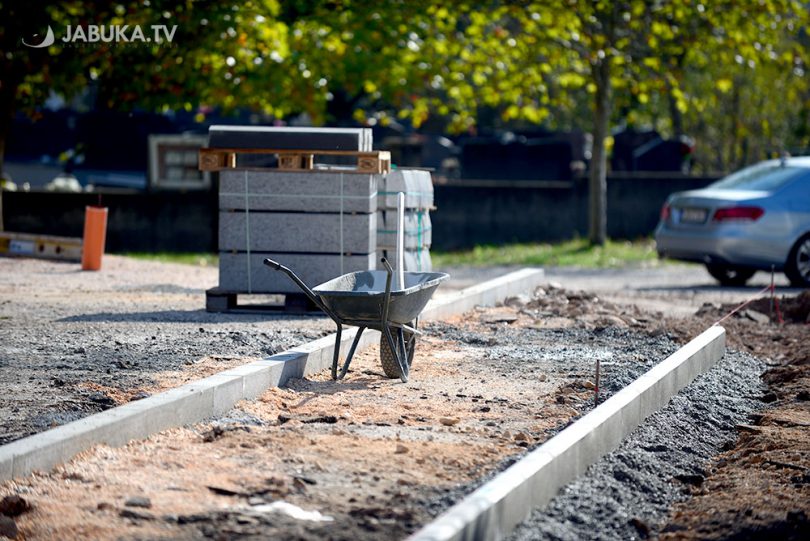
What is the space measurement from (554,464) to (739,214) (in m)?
12.4

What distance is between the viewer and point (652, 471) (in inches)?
284

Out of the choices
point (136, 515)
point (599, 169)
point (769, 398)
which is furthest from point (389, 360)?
point (599, 169)

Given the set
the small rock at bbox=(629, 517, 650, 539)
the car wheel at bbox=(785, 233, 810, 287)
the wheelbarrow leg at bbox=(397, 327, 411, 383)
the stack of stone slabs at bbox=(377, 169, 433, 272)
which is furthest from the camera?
the car wheel at bbox=(785, 233, 810, 287)

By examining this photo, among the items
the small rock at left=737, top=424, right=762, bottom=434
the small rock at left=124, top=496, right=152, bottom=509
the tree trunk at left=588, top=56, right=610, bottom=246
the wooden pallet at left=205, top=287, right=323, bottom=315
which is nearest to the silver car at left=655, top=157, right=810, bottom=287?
the tree trunk at left=588, top=56, right=610, bottom=246

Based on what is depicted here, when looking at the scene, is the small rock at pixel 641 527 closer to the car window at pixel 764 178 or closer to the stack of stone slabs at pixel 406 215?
the stack of stone slabs at pixel 406 215

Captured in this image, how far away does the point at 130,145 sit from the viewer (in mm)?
34281

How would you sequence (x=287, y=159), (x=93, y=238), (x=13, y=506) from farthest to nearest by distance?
1. (x=93, y=238)
2. (x=287, y=159)
3. (x=13, y=506)

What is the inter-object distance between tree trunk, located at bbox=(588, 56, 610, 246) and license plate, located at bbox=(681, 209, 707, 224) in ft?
19.1

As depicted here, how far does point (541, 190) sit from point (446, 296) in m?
12.2

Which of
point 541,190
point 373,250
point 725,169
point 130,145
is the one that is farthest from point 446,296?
point 725,169

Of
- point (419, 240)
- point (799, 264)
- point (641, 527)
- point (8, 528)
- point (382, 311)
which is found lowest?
point (641, 527)

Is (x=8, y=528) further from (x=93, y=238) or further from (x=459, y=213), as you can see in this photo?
(x=459, y=213)

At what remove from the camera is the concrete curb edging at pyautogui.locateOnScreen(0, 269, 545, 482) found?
625cm

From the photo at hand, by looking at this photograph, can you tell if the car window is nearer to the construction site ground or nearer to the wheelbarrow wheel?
the construction site ground
